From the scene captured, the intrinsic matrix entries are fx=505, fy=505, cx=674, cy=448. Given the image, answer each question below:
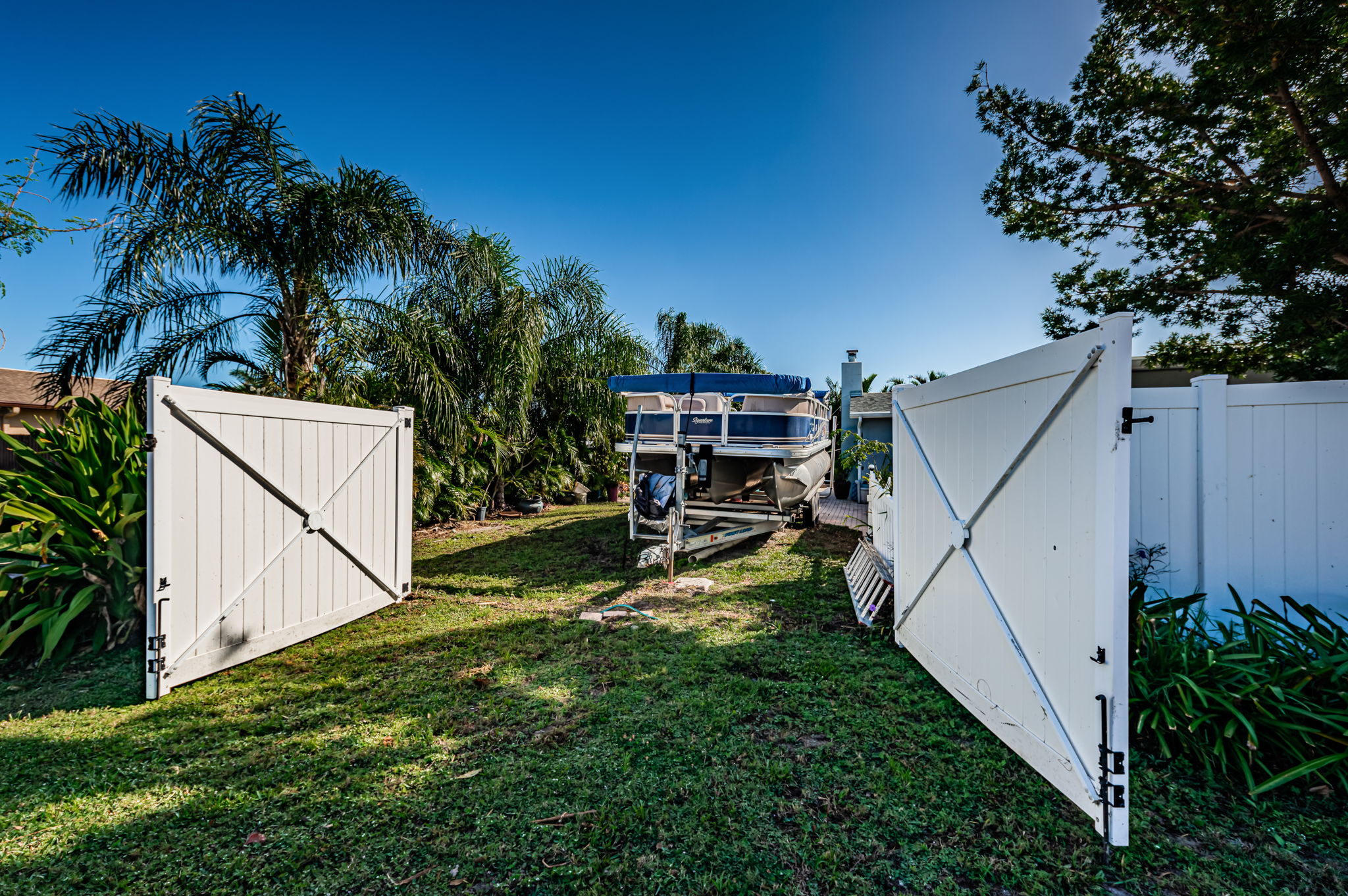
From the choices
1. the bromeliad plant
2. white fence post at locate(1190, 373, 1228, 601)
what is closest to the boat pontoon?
white fence post at locate(1190, 373, 1228, 601)

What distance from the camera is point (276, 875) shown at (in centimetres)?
185

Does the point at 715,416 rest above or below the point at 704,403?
below

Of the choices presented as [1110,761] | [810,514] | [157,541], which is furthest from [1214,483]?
[157,541]

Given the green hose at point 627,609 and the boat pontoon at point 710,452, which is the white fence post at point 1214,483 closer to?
the boat pontoon at point 710,452

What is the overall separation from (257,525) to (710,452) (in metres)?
4.60

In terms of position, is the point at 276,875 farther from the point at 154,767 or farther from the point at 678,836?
the point at 678,836

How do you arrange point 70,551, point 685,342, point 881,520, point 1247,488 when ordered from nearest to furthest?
point 1247,488 < point 70,551 < point 881,520 < point 685,342

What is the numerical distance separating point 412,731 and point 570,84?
34.2 feet

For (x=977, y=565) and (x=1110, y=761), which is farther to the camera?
(x=977, y=565)

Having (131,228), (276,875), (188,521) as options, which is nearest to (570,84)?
(131,228)

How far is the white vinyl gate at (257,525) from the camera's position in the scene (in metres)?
3.20

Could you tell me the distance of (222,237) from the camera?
5754mm

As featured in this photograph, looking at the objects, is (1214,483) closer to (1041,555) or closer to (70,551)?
(1041,555)

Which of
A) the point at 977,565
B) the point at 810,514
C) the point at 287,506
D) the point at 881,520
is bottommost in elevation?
the point at 810,514
